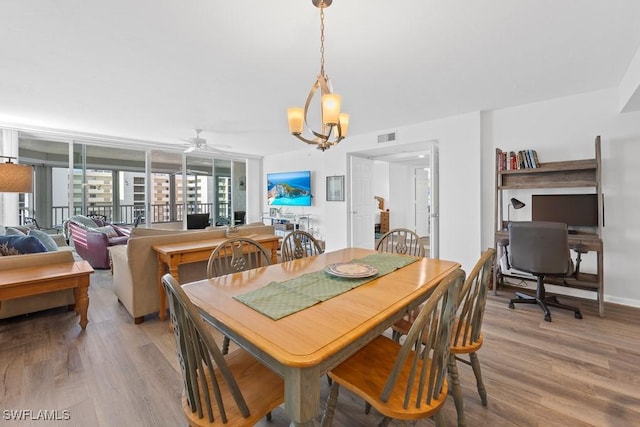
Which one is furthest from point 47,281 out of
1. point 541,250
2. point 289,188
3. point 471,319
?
point 289,188

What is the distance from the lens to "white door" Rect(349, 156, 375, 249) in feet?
17.6

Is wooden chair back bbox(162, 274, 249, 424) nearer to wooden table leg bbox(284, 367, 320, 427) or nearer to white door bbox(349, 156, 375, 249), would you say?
wooden table leg bbox(284, 367, 320, 427)

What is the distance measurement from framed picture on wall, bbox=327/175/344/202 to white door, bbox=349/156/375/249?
24 centimetres

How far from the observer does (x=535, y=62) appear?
8.25 feet

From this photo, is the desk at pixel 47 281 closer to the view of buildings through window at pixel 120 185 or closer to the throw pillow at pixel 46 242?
the throw pillow at pixel 46 242

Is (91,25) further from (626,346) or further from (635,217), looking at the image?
(635,217)

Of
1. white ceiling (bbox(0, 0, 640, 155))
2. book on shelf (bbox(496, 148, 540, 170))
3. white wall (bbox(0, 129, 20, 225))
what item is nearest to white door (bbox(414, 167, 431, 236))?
white ceiling (bbox(0, 0, 640, 155))

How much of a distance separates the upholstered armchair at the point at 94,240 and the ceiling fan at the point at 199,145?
1800mm

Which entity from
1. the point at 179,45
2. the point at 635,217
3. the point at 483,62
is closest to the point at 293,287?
the point at 179,45

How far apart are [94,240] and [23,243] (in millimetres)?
1696

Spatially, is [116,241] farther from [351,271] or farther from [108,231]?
[351,271]

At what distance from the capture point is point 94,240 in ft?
14.6

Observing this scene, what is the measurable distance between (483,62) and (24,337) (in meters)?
4.58

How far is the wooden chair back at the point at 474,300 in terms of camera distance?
1.30m
